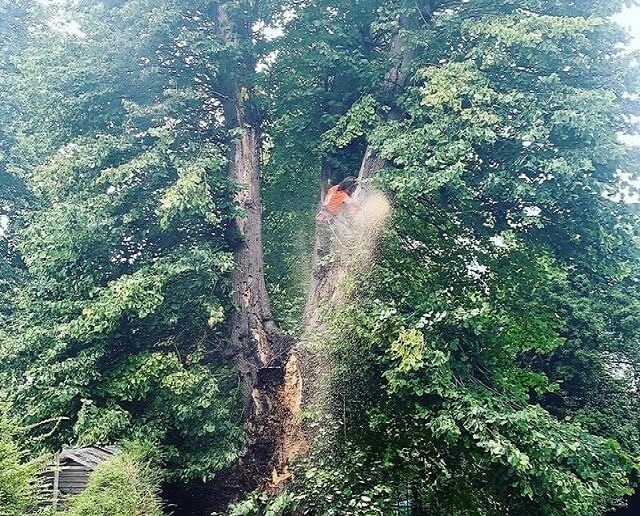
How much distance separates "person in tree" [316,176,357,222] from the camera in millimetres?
6593

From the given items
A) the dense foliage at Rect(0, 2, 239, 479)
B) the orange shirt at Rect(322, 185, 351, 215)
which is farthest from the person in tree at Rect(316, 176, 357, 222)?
the dense foliage at Rect(0, 2, 239, 479)

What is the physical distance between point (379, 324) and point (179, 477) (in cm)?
259

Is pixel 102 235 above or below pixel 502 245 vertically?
above

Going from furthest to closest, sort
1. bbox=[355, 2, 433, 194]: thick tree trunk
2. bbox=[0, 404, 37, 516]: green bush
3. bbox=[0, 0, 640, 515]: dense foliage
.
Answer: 1. bbox=[355, 2, 433, 194]: thick tree trunk
2. bbox=[0, 0, 640, 515]: dense foliage
3. bbox=[0, 404, 37, 516]: green bush

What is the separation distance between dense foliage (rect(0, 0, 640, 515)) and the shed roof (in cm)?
13

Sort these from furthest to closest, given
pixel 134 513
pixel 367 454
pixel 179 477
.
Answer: pixel 179 477 < pixel 367 454 < pixel 134 513

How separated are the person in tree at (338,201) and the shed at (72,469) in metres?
3.38

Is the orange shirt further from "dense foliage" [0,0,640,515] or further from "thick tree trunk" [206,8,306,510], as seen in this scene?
"thick tree trunk" [206,8,306,510]

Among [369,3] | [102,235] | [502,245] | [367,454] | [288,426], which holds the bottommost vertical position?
[367,454]

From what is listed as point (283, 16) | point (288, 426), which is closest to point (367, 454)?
point (288, 426)

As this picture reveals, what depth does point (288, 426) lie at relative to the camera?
5816 mm

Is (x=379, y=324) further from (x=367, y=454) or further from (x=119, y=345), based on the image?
(x=119, y=345)

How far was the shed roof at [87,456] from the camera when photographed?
17.0ft

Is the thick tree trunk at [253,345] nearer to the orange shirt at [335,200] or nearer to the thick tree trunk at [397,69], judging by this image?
the orange shirt at [335,200]
